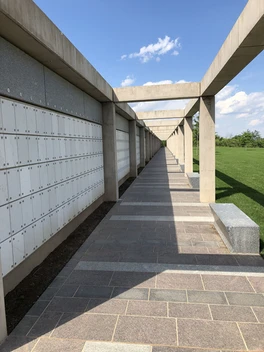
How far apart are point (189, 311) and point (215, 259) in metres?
1.70

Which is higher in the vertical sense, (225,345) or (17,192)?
(17,192)

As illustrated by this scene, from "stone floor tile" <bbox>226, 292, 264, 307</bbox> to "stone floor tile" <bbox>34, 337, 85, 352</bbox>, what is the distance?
197 centimetres

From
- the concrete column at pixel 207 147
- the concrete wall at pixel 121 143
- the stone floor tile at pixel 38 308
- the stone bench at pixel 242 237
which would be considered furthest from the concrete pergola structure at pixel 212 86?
the stone floor tile at pixel 38 308

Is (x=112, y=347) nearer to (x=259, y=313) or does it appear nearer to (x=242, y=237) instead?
(x=259, y=313)

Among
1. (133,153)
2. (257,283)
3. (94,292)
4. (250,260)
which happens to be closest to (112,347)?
(94,292)

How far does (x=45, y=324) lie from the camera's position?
3.33 m

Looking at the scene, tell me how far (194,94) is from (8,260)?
7.63 m

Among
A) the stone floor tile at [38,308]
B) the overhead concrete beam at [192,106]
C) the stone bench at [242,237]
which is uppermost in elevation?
the overhead concrete beam at [192,106]

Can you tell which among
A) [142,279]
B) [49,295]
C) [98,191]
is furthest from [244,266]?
[98,191]

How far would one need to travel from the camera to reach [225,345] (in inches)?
115

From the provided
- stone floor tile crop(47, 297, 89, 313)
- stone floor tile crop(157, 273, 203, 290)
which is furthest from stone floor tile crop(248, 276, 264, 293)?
stone floor tile crop(47, 297, 89, 313)

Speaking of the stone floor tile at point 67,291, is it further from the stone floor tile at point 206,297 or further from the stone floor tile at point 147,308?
the stone floor tile at point 206,297

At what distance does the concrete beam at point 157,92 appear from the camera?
9.34 m

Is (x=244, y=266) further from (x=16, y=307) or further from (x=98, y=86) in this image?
(x=98, y=86)
